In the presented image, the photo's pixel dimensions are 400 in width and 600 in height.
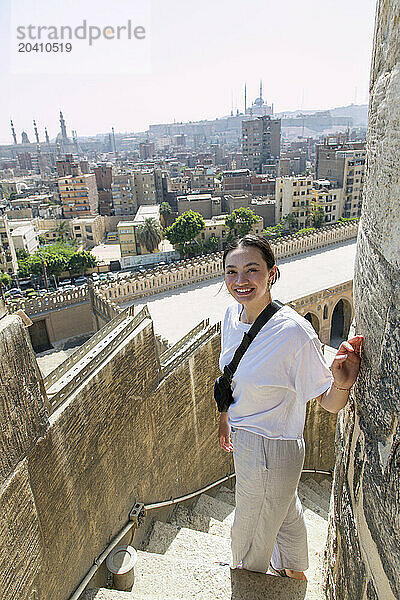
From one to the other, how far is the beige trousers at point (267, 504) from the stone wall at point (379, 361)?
0.44m

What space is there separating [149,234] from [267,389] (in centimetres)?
3424

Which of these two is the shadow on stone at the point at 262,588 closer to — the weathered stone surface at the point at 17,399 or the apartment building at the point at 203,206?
the weathered stone surface at the point at 17,399

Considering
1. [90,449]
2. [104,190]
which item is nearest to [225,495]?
[90,449]

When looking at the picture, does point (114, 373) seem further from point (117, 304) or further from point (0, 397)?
point (117, 304)

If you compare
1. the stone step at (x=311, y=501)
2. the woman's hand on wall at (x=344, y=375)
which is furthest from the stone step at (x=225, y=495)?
the woman's hand on wall at (x=344, y=375)

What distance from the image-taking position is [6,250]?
3531 cm

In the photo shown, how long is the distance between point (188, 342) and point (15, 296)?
25.7 metres

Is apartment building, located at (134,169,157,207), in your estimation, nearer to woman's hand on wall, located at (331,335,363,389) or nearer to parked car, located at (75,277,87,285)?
parked car, located at (75,277,87,285)

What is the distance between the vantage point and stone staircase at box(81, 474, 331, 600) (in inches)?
152

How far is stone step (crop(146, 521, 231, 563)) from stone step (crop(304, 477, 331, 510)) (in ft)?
10.6

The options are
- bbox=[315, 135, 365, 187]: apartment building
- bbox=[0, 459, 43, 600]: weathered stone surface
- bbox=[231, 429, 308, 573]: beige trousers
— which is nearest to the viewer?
bbox=[231, 429, 308, 573]: beige trousers

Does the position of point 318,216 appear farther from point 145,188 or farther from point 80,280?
point 145,188

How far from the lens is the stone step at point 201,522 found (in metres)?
7.04

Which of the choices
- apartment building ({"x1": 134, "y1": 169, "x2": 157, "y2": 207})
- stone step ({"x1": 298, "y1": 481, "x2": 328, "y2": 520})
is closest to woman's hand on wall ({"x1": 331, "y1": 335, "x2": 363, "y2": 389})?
stone step ({"x1": 298, "y1": 481, "x2": 328, "y2": 520})
